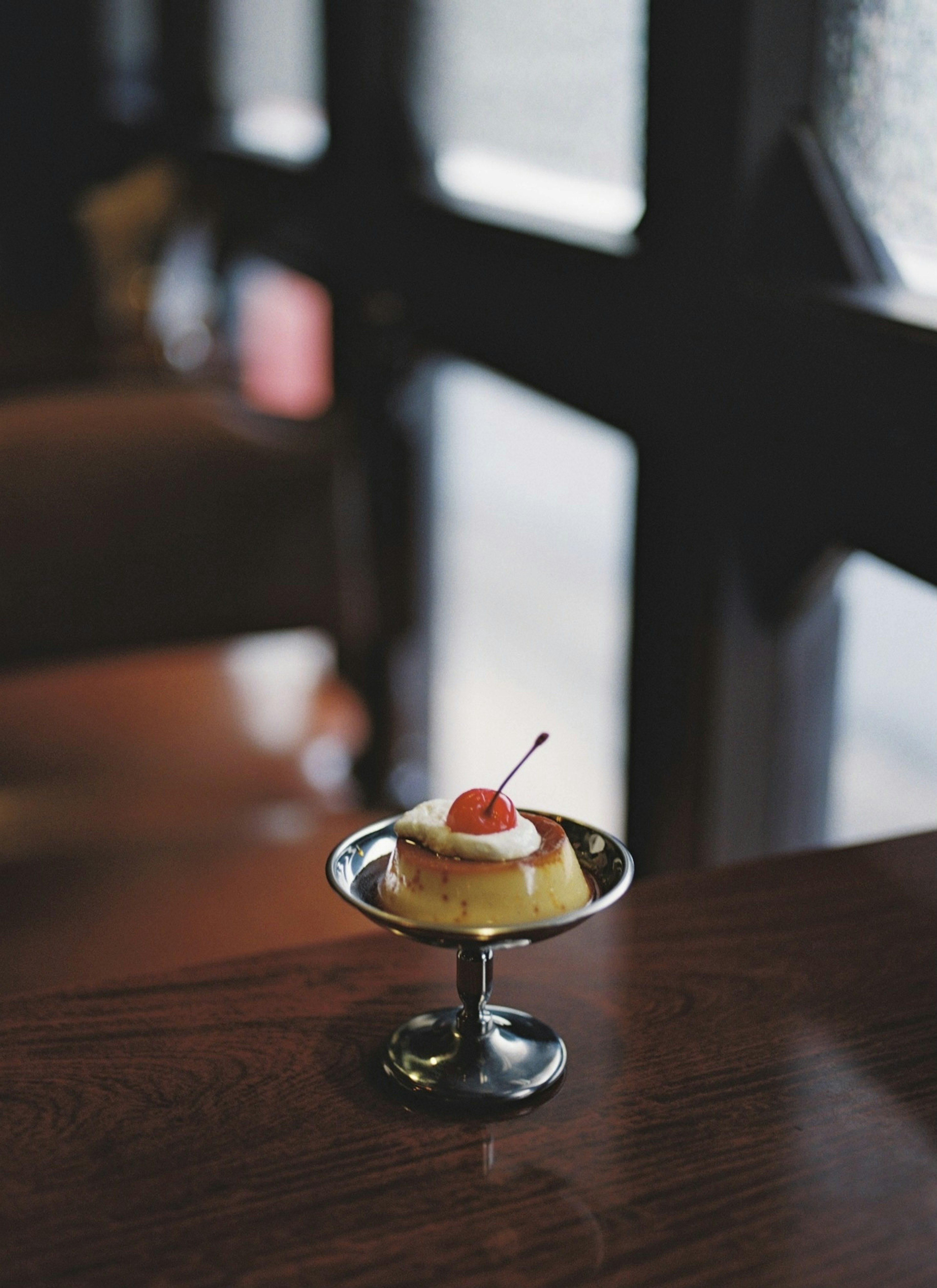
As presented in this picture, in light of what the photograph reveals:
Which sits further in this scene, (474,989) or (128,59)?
(128,59)

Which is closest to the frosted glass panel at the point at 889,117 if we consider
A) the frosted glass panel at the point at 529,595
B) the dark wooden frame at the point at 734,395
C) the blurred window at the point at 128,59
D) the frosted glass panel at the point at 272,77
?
the dark wooden frame at the point at 734,395

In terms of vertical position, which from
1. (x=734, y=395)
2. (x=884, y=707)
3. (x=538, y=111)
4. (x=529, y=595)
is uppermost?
(x=538, y=111)

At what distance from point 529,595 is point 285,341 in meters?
1.20

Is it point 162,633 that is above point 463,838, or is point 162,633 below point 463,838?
below

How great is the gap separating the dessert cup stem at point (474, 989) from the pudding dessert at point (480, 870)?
0.17 feet

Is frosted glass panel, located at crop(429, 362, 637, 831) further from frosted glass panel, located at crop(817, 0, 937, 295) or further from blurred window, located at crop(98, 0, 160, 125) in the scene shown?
blurred window, located at crop(98, 0, 160, 125)

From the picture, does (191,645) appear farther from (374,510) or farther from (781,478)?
(781,478)

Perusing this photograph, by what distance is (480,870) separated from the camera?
68 centimetres

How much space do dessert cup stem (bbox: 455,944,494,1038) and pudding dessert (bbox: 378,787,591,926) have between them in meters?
0.05

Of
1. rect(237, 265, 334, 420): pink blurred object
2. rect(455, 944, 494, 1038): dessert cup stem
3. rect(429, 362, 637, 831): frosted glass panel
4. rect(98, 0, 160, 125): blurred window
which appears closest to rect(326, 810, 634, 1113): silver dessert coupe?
rect(455, 944, 494, 1038): dessert cup stem

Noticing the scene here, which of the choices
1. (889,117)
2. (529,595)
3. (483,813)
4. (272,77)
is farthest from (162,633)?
(272,77)

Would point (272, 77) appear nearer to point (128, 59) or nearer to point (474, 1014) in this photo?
point (128, 59)

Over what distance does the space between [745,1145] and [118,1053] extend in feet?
1.07

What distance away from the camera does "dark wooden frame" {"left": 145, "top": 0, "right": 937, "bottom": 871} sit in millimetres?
1171
